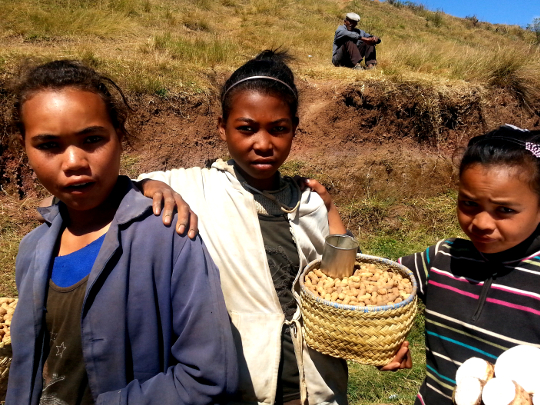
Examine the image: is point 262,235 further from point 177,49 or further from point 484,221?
point 177,49

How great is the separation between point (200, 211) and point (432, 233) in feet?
14.4

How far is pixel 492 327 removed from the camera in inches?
53.9

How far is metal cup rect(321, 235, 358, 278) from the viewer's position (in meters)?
1.51

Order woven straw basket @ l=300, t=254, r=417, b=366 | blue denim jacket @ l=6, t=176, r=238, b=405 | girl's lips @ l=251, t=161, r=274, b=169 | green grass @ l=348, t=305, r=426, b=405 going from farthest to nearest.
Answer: green grass @ l=348, t=305, r=426, b=405 → girl's lips @ l=251, t=161, r=274, b=169 → woven straw basket @ l=300, t=254, r=417, b=366 → blue denim jacket @ l=6, t=176, r=238, b=405

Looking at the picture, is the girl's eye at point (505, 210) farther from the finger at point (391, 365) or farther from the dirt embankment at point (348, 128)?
the dirt embankment at point (348, 128)

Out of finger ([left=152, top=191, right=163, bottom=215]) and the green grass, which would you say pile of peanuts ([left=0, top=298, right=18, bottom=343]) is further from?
Result: the green grass

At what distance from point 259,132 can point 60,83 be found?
2.19 ft

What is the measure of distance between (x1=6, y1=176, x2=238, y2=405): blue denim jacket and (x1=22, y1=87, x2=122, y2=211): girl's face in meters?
0.13

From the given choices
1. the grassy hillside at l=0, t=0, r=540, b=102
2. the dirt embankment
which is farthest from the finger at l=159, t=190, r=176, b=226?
the grassy hillside at l=0, t=0, r=540, b=102

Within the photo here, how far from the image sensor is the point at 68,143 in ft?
3.62

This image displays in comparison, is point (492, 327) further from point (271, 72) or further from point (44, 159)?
point (44, 159)

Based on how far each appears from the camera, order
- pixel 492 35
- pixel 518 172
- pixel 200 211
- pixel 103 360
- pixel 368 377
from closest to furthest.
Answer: pixel 103 360 < pixel 518 172 < pixel 200 211 < pixel 368 377 < pixel 492 35

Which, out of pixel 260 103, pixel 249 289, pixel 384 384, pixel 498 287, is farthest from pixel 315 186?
pixel 384 384

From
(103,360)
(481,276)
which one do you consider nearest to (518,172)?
(481,276)
